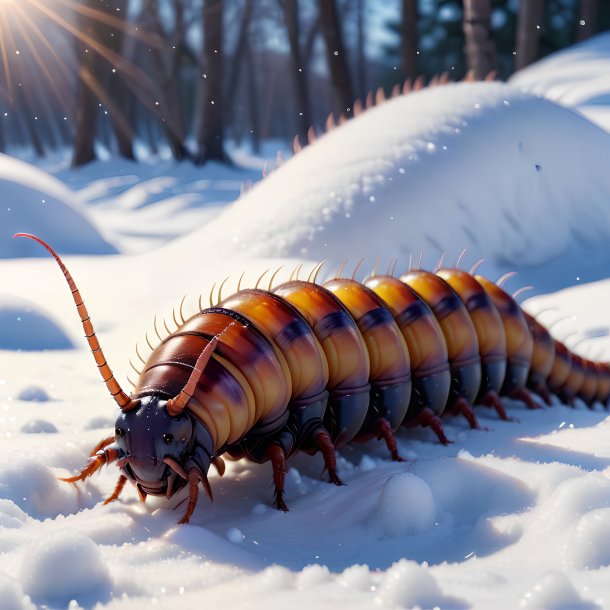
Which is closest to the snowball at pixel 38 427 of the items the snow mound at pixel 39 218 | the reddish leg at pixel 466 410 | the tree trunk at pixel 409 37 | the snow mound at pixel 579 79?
the reddish leg at pixel 466 410

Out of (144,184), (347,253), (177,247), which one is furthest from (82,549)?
(144,184)

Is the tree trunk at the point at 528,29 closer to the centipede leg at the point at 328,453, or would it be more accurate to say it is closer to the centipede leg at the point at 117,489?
the centipede leg at the point at 328,453

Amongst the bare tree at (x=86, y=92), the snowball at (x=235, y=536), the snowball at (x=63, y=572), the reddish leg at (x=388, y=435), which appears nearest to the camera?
the snowball at (x=63, y=572)

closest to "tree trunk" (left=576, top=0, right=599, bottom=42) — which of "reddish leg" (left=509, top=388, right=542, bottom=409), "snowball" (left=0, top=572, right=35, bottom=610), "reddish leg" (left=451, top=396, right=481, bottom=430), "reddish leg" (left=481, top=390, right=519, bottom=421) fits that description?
"reddish leg" (left=509, top=388, right=542, bottom=409)

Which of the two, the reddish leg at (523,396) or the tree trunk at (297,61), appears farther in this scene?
the tree trunk at (297,61)

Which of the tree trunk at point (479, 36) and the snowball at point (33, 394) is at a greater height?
the tree trunk at point (479, 36)

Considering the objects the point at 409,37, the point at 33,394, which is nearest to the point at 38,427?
the point at 33,394

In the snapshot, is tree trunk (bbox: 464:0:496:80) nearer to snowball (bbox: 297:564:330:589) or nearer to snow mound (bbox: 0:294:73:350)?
snow mound (bbox: 0:294:73:350)

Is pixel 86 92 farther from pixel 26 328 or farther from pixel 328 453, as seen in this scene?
pixel 328 453
